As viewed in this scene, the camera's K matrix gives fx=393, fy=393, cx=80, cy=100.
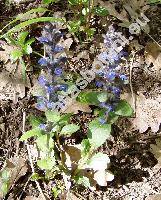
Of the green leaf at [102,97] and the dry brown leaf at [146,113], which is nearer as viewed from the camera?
the green leaf at [102,97]

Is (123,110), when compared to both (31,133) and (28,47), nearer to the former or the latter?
(31,133)

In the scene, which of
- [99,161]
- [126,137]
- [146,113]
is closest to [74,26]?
[146,113]

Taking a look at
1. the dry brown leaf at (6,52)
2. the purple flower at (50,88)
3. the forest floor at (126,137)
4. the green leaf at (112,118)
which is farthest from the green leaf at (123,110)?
the dry brown leaf at (6,52)

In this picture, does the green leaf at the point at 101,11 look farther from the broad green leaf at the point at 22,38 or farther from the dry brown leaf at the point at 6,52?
the dry brown leaf at the point at 6,52

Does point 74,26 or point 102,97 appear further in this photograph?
point 74,26

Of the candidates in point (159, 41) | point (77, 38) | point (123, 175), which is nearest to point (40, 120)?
point (123, 175)
